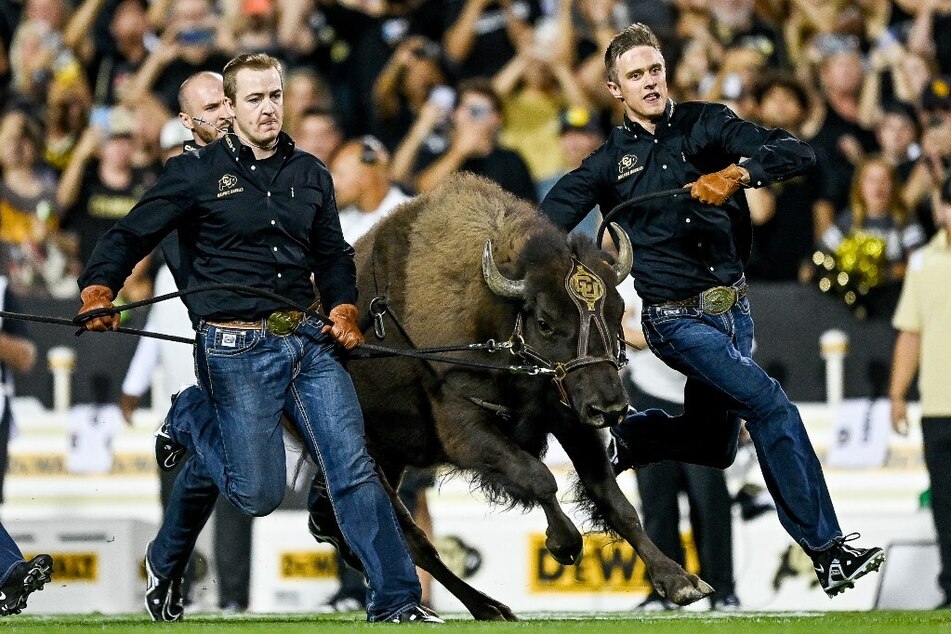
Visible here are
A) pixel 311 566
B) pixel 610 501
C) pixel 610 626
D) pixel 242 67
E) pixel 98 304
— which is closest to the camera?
pixel 610 626

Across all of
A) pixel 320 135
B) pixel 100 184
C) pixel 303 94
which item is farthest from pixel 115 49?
pixel 320 135

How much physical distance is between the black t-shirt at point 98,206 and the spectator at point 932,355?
18.8 ft

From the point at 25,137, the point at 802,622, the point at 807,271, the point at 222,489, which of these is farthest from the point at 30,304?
the point at 802,622

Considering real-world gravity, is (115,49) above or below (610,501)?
above

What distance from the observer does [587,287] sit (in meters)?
7.27

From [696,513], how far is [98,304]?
14.4 ft

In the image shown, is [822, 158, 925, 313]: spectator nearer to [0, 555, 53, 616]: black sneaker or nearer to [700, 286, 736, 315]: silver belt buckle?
[700, 286, 736, 315]: silver belt buckle

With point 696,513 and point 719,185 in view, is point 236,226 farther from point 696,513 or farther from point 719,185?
point 696,513

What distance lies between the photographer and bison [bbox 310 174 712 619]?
7.24 metres

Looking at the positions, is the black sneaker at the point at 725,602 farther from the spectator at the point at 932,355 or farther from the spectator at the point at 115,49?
the spectator at the point at 115,49

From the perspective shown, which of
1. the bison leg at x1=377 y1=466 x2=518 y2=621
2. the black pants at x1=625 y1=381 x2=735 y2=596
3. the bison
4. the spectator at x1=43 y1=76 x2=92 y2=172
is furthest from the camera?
the spectator at x1=43 y1=76 x2=92 y2=172

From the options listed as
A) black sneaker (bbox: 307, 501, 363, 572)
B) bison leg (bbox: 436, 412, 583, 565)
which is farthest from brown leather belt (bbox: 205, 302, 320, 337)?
black sneaker (bbox: 307, 501, 363, 572)

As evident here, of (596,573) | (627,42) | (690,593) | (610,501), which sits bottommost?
(596,573)

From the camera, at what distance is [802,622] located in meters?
7.14
